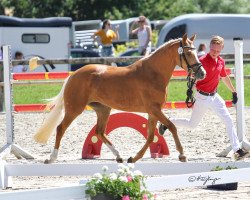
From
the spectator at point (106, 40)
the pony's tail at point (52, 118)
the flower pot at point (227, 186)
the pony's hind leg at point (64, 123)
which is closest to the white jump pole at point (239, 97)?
the pony's hind leg at point (64, 123)

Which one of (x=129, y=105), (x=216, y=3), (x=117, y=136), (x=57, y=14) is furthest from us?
(x=216, y=3)

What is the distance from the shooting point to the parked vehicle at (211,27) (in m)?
30.7

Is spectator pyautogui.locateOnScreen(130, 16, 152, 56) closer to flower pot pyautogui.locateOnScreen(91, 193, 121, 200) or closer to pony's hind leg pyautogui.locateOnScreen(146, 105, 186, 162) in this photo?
pony's hind leg pyautogui.locateOnScreen(146, 105, 186, 162)

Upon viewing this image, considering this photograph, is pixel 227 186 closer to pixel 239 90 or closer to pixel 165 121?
pixel 165 121

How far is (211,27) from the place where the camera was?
3091 centimetres

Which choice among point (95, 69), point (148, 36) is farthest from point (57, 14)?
point (95, 69)

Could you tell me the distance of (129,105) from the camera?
12.7 metres

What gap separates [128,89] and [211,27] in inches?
729

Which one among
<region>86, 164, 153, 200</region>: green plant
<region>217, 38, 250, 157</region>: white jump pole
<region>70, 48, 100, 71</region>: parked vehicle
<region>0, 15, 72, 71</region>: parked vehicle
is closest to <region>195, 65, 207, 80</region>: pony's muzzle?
<region>217, 38, 250, 157</region>: white jump pole

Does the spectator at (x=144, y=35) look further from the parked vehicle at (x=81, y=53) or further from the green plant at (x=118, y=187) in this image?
the green plant at (x=118, y=187)

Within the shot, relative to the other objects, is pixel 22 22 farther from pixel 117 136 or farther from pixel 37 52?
pixel 117 136

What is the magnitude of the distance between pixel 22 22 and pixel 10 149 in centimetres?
1537

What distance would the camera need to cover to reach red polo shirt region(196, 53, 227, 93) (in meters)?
12.4

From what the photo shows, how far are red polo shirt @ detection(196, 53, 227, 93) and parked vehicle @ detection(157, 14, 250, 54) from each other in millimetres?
17976
